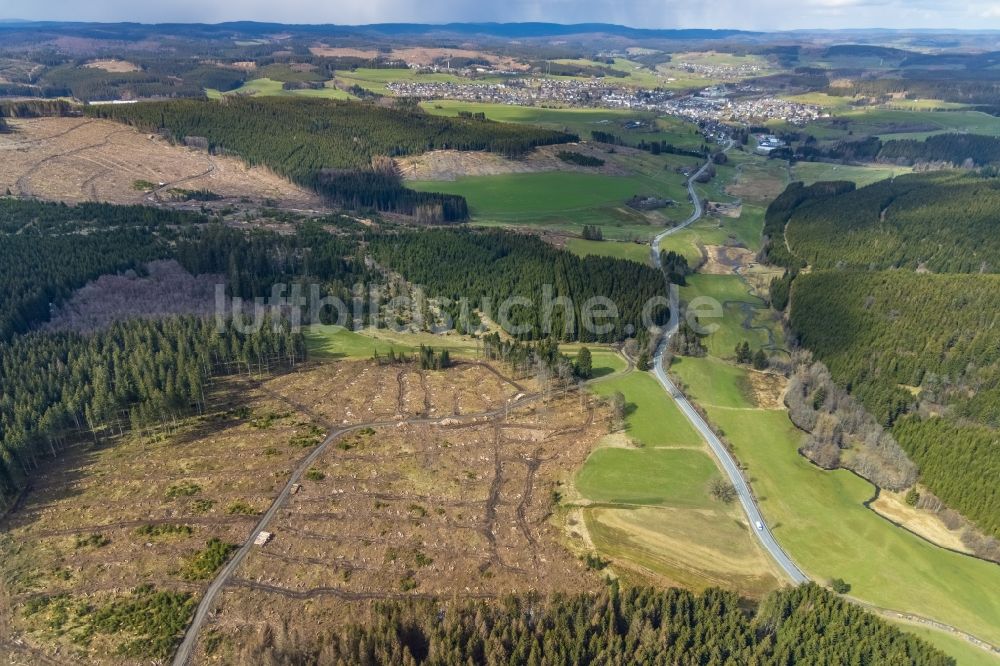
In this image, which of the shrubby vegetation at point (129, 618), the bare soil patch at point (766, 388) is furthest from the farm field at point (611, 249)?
the shrubby vegetation at point (129, 618)

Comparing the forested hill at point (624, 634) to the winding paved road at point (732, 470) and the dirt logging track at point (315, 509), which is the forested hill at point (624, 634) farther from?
the winding paved road at point (732, 470)

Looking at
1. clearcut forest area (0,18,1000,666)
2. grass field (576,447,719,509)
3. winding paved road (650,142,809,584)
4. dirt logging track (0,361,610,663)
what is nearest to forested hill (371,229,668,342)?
clearcut forest area (0,18,1000,666)

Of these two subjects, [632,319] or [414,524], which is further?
[632,319]

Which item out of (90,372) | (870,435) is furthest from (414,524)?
(870,435)

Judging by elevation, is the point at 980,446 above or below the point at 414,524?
above

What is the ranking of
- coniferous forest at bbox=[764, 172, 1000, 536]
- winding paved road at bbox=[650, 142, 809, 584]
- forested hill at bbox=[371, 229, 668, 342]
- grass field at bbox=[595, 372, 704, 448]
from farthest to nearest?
forested hill at bbox=[371, 229, 668, 342] → grass field at bbox=[595, 372, 704, 448] → coniferous forest at bbox=[764, 172, 1000, 536] → winding paved road at bbox=[650, 142, 809, 584]

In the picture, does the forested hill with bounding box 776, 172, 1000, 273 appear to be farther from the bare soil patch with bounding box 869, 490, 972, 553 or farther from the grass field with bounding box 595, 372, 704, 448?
the bare soil patch with bounding box 869, 490, 972, 553

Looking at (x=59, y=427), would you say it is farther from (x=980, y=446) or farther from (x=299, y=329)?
(x=980, y=446)
